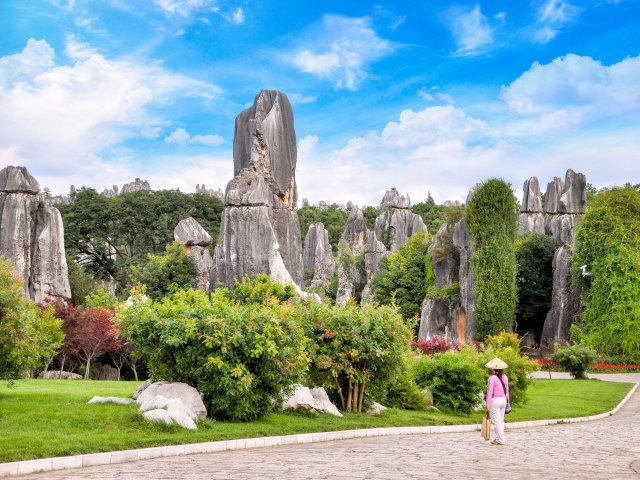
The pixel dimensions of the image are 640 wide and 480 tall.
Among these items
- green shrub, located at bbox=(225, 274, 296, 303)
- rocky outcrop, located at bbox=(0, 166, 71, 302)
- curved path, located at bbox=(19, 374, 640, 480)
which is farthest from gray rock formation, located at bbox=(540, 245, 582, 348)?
curved path, located at bbox=(19, 374, 640, 480)

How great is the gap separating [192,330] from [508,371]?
1126cm

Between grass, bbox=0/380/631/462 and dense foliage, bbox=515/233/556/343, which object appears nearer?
grass, bbox=0/380/631/462

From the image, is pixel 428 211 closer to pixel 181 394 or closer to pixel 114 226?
pixel 114 226

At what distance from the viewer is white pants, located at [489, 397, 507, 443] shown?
13.8 metres

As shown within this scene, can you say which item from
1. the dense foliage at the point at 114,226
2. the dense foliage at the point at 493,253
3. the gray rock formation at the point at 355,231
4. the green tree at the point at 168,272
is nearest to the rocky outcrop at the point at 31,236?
the green tree at the point at 168,272

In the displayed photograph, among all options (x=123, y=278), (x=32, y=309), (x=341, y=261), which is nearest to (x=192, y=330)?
(x=32, y=309)

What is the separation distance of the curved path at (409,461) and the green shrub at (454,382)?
14.6 feet

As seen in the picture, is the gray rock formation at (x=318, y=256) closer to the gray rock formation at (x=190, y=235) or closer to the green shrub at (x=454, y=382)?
the gray rock formation at (x=190, y=235)

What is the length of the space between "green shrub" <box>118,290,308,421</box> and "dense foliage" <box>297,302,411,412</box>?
5.68ft

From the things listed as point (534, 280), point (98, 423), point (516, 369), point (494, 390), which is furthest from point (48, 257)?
point (534, 280)

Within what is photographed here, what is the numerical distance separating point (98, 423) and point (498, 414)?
730 centimetres

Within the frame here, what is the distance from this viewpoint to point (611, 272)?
136ft

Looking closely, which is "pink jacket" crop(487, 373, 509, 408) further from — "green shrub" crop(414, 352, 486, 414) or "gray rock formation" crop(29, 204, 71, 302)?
"gray rock formation" crop(29, 204, 71, 302)

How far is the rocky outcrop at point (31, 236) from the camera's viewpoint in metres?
33.4
